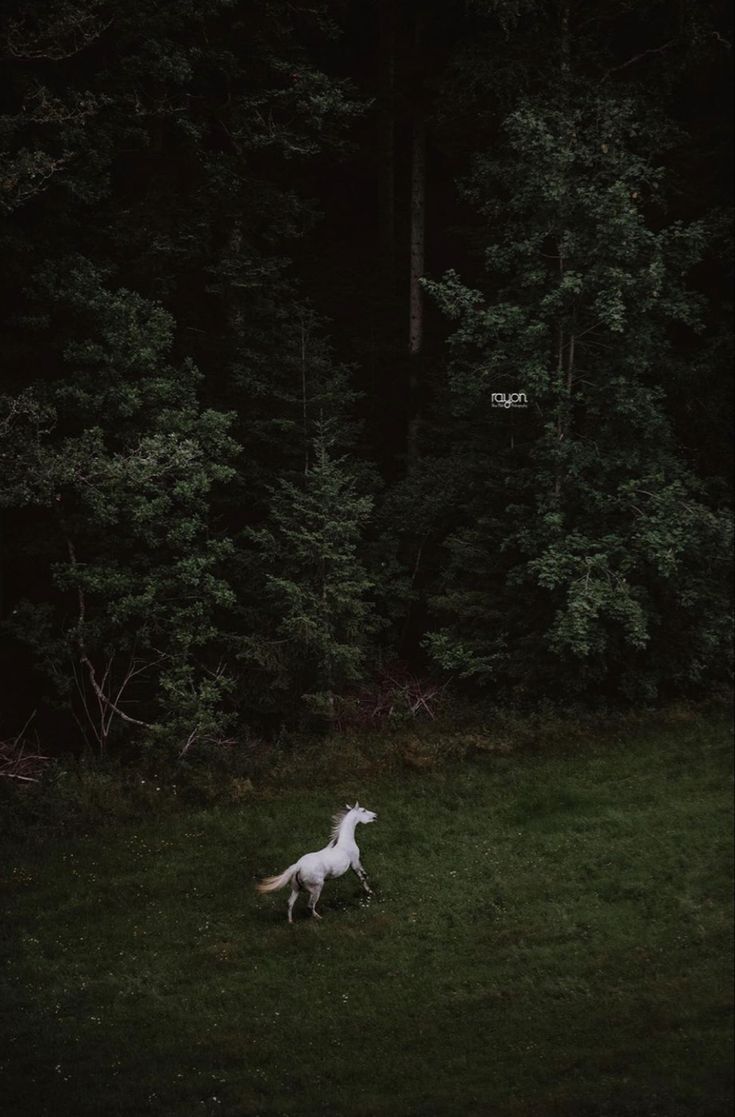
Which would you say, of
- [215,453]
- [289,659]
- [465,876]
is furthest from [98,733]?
[465,876]

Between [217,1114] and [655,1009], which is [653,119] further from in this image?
[217,1114]

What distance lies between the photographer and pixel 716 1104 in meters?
10.7

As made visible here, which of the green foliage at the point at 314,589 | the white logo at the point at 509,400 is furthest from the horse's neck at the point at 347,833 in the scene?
the white logo at the point at 509,400

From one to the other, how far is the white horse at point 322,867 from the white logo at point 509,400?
30.1 ft

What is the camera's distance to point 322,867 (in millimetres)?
13664

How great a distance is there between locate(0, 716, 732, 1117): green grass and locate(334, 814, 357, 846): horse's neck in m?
1.00

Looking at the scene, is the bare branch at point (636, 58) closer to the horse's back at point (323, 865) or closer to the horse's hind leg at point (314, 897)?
the horse's back at point (323, 865)

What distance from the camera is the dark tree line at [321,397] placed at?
18.7 meters

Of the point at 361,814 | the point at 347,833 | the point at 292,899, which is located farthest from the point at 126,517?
the point at 292,899

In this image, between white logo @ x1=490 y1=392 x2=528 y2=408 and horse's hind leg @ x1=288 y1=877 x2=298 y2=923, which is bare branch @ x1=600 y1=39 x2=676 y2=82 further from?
horse's hind leg @ x1=288 y1=877 x2=298 y2=923

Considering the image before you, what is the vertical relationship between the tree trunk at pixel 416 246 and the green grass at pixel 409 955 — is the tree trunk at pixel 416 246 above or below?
above

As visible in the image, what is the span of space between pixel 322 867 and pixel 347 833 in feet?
2.06

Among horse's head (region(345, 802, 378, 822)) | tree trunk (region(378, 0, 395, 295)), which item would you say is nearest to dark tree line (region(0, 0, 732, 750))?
tree trunk (region(378, 0, 395, 295))

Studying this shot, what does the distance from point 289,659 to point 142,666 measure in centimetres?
279
